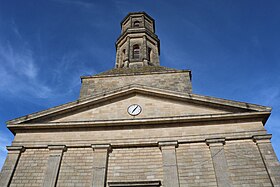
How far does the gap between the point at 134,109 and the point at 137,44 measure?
29.3ft

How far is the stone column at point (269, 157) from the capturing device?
29.2 feet

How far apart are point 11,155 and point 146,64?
10236 millimetres

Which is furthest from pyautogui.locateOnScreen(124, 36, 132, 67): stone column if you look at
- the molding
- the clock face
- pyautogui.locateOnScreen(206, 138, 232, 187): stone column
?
the molding

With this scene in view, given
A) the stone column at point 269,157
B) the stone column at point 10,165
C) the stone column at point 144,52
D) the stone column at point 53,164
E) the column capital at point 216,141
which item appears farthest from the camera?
the stone column at point 144,52

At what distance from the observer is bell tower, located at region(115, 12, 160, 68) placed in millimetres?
18078

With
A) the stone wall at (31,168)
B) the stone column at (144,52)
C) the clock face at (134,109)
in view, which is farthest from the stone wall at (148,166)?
the stone column at (144,52)

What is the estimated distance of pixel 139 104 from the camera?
11.9 m

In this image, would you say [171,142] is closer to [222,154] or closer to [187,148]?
[187,148]

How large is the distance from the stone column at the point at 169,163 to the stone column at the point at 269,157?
326cm

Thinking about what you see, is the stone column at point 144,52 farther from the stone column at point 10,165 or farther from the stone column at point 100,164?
the stone column at point 10,165

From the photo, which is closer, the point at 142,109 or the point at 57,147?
the point at 57,147

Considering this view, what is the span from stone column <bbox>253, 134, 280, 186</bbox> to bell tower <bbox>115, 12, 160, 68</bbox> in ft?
31.7

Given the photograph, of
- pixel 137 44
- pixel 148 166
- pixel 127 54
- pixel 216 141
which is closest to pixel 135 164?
pixel 148 166

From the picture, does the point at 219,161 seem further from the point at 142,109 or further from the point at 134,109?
the point at 134,109
